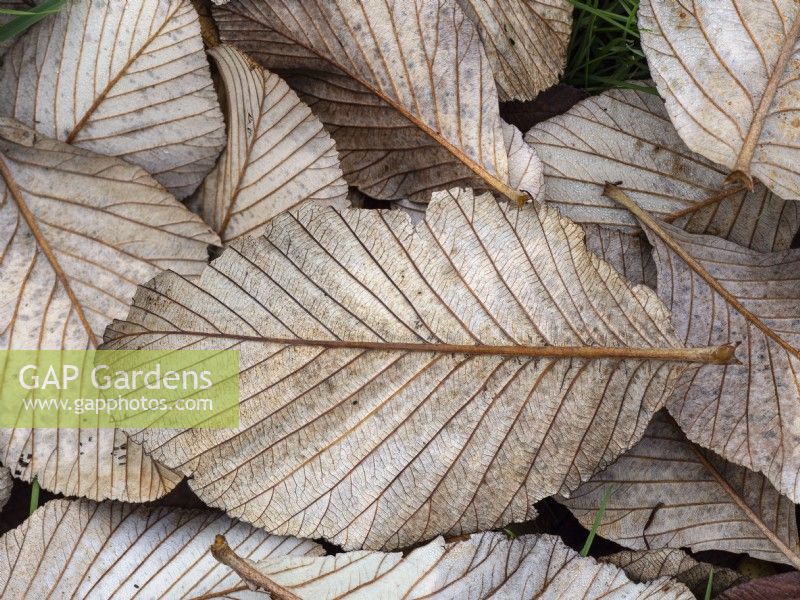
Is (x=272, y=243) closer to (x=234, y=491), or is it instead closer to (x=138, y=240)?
(x=138, y=240)

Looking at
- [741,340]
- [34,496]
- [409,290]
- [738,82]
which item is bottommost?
[34,496]

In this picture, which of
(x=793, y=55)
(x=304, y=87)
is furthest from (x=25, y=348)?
(x=793, y=55)

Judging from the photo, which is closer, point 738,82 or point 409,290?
point 409,290

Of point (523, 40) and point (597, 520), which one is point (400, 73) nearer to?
point (523, 40)

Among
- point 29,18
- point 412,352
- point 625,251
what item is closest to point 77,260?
point 29,18

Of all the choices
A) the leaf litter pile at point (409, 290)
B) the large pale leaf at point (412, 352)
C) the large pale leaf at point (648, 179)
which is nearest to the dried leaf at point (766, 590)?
the leaf litter pile at point (409, 290)

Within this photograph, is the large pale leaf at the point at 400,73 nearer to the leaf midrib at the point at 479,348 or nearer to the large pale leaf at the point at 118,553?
the leaf midrib at the point at 479,348

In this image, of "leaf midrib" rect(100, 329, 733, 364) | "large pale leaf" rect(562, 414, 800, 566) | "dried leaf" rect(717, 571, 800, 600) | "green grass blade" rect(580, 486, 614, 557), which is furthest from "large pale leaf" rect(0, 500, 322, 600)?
"dried leaf" rect(717, 571, 800, 600)

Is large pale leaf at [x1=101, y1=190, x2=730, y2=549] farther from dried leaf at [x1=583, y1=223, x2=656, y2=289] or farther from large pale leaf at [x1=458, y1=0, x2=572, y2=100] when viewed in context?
large pale leaf at [x1=458, y1=0, x2=572, y2=100]
